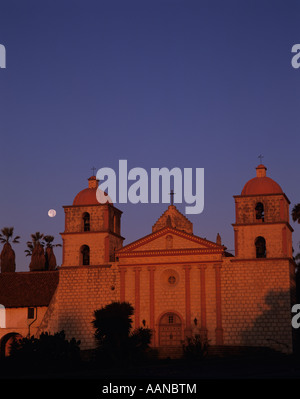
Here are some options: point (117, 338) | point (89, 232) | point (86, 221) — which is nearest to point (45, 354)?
point (117, 338)

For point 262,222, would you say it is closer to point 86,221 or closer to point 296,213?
point 296,213

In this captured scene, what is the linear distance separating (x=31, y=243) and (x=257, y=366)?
151ft

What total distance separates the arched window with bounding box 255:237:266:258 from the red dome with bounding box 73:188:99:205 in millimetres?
12359

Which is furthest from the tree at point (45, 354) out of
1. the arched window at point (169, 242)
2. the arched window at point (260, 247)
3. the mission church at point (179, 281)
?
the arched window at point (260, 247)

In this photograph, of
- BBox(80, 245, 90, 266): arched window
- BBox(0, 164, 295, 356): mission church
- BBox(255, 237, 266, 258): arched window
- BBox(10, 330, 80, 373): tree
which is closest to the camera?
BBox(10, 330, 80, 373): tree

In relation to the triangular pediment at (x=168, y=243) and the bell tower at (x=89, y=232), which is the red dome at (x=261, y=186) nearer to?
the triangular pediment at (x=168, y=243)

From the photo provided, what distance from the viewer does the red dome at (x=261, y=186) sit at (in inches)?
2019

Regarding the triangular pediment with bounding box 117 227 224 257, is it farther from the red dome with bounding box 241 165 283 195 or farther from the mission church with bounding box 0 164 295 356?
the red dome with bounding box 241 165 283 195

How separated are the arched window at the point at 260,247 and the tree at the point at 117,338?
11409 mm

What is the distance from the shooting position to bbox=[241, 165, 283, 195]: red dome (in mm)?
51281

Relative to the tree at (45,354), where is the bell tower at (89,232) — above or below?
above

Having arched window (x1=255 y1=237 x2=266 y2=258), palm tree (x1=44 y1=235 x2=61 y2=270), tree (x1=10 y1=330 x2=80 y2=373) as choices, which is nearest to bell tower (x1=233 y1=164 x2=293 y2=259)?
arched window (x1=255 y1=237 x2=266 y2=258)

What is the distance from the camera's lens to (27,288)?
55750 mm
